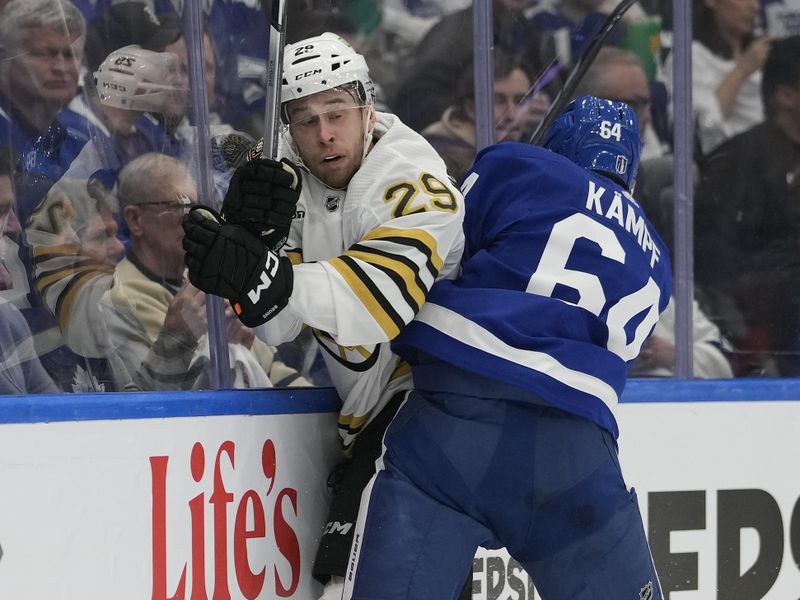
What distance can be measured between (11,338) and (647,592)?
1.03m

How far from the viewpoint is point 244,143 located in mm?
2299

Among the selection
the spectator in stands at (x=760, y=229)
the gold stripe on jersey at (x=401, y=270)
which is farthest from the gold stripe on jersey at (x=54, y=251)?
the spectator in stands at (x=760, y=229)

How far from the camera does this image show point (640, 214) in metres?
2.05

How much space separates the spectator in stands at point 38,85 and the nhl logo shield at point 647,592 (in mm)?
1102

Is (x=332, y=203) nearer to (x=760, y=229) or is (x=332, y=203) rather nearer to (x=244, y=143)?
(x=244, y=143)

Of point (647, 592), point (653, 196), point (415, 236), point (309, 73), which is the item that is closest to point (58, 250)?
point (309, 73)

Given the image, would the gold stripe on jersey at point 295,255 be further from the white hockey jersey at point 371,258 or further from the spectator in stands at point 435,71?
the spectator in stands at point 435,71

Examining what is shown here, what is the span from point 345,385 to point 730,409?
952mm

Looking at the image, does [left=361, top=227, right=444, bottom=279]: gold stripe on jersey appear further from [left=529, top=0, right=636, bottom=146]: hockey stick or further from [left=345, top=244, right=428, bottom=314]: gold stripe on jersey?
[left=529, top=0, right=636, bottom=146]: hockey stick

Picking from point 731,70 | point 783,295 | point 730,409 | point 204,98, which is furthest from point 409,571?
point 731,70

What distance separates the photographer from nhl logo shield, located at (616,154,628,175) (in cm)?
210

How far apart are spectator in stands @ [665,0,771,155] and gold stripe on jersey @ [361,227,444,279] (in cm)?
123

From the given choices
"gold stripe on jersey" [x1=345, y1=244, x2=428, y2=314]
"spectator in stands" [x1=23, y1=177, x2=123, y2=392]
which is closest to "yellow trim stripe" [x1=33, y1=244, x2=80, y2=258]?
"spectator in stands" [x1=23, y1=177, x2=123, y2=392]

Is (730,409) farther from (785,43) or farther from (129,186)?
(129,186)
